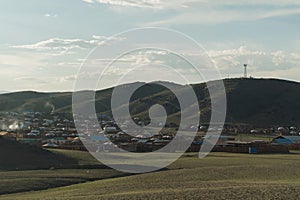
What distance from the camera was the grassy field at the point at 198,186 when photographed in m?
26.7

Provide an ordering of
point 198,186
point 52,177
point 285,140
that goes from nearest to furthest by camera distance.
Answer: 1. point 198,186
2. point 52,177
3. point 285,140

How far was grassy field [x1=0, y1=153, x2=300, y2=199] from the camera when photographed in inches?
1049

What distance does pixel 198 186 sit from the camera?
105ft

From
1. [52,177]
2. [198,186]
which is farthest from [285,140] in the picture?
[198,186]

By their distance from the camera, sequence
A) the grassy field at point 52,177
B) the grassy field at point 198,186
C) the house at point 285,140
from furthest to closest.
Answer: the house at point 285,140 → the grassy field at point 52,177 → the grassy field at point 198,186

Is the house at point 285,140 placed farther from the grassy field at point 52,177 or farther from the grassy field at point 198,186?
the grassy field at point 52,177

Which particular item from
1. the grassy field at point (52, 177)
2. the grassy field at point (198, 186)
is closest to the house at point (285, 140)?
the grassy field at point (198, 186)

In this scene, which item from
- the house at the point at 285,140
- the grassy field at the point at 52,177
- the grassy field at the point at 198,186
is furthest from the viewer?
the house at the point at 285,140

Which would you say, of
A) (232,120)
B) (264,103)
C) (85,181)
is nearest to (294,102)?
(264,103)

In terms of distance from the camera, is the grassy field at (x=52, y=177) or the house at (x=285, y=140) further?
the house at (x=285, y=140)

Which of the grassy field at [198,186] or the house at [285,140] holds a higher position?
the house at [285,140]

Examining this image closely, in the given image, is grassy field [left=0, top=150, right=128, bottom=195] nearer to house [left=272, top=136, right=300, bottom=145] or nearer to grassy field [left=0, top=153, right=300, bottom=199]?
grassy field [left=0, top=153, right=300, bottom=199]

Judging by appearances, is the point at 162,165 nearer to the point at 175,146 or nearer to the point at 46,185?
the point at 46,185

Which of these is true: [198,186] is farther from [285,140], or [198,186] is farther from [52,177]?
[285,140]
